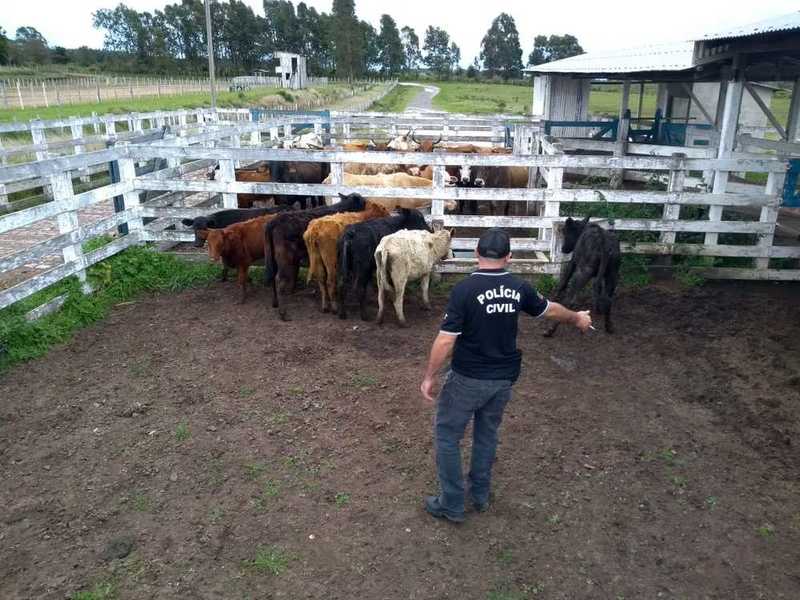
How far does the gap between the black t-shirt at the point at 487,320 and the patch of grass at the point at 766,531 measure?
1.94 m

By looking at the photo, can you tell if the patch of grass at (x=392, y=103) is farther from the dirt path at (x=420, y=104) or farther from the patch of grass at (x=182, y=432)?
the patch of grass at (x=182, y=432)

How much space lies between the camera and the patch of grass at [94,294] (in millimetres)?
6355

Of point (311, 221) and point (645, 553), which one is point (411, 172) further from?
point (645, 553)

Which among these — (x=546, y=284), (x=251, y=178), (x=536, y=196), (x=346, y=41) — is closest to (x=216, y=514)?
(x=546, y=284)

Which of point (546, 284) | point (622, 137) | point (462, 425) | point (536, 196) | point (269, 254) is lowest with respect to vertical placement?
point (546, 284)

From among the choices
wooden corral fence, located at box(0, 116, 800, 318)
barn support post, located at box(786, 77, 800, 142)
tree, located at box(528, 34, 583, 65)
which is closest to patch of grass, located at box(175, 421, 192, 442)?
wooden corral fence, located at box(0, 116, 800, 318)

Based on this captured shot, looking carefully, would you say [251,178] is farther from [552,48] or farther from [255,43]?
[552,48]

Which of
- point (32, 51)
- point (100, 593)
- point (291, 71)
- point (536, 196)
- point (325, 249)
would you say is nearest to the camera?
point (100, 593)

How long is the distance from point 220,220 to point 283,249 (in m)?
1.60

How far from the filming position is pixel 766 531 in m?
3.96

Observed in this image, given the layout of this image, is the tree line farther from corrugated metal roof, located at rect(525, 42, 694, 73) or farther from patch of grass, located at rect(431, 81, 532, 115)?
corrugated metal roof, located at rect(525, 42, 694, 73)

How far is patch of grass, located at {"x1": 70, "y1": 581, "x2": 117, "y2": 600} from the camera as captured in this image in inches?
135

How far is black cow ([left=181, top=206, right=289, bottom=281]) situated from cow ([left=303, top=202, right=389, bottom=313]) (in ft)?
5.24

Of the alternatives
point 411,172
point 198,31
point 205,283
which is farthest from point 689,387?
point 198,31
